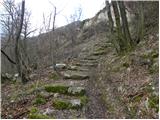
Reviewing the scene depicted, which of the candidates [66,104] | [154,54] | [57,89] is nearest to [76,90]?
[57,89]

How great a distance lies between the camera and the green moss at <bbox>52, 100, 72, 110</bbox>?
10859 mm

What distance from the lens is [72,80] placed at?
15695 mm

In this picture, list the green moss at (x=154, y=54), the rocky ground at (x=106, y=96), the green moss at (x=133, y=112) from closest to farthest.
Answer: the green moss at (x=133, y=112)
the rocky ground at (x=106, y=96)
the green moss at (x=154, y=54)

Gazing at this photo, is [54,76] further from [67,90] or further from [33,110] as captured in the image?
[33,110]

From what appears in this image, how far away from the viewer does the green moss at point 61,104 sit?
10.9m

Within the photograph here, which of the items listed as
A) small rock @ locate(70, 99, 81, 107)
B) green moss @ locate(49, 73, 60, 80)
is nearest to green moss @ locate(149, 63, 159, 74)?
small rock @ locate(70, 99, 81, 107)

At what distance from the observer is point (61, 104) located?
10992 mm

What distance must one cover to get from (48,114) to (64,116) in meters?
0.59

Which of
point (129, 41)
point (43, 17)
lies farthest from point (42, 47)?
point (129, 41)

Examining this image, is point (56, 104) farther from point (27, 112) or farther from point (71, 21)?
point (71, 21)

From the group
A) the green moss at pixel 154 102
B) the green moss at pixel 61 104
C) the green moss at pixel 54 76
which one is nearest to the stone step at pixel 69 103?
the green moss at pixel 61 104

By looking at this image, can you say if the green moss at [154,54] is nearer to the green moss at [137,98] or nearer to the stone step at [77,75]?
the green moss at [137,98]

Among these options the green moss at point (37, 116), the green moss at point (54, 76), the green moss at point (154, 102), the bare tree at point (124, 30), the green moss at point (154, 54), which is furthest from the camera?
the green moss at point (54, 76)

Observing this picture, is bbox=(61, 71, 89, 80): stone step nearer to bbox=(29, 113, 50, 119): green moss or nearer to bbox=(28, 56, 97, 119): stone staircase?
bbox=(28, 56, 97, 119): stone staircase
